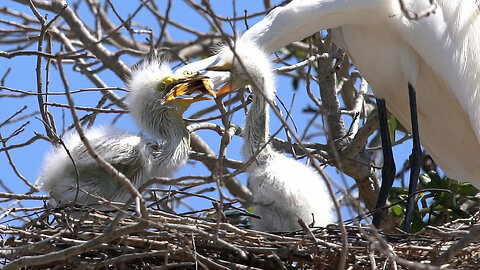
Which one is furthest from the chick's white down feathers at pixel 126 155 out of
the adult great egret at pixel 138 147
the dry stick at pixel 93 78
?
the dry stick at pixel 93 78

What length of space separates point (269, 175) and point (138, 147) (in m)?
0.58

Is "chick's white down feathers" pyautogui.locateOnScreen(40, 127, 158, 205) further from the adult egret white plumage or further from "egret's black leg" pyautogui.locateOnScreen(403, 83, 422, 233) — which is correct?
"egret's black leg" pyautogui.locateOnScreen(403, 83, 422, 233)

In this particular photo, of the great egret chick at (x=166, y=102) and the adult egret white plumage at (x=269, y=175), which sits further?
the great egret chick at (x=166, y=102)

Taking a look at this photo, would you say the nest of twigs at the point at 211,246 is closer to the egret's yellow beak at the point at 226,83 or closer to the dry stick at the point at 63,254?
the dry stick at the point at 63,254

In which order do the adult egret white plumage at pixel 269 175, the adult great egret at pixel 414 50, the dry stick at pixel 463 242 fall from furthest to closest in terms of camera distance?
the adult great egret at pixel 414 50 → the adult egret white plumage at pixel 269 175 → the dry stick at pixel 463 242

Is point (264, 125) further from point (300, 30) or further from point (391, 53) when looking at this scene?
point (391, 53)

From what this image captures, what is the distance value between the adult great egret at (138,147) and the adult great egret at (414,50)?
16 cm

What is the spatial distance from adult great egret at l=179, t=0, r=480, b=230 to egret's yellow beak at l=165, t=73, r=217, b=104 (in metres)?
0.07

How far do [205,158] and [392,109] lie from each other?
3.34ft

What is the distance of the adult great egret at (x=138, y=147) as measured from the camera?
3453 millimetres

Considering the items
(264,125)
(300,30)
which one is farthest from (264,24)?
(264,125)

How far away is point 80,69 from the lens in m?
4.72

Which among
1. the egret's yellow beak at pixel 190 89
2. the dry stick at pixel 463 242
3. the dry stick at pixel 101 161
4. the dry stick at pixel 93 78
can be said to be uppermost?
the dry stick at pixel 93 78

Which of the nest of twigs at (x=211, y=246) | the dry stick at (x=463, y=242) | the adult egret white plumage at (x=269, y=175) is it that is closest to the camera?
the dry stick at (x=463, y=242)
